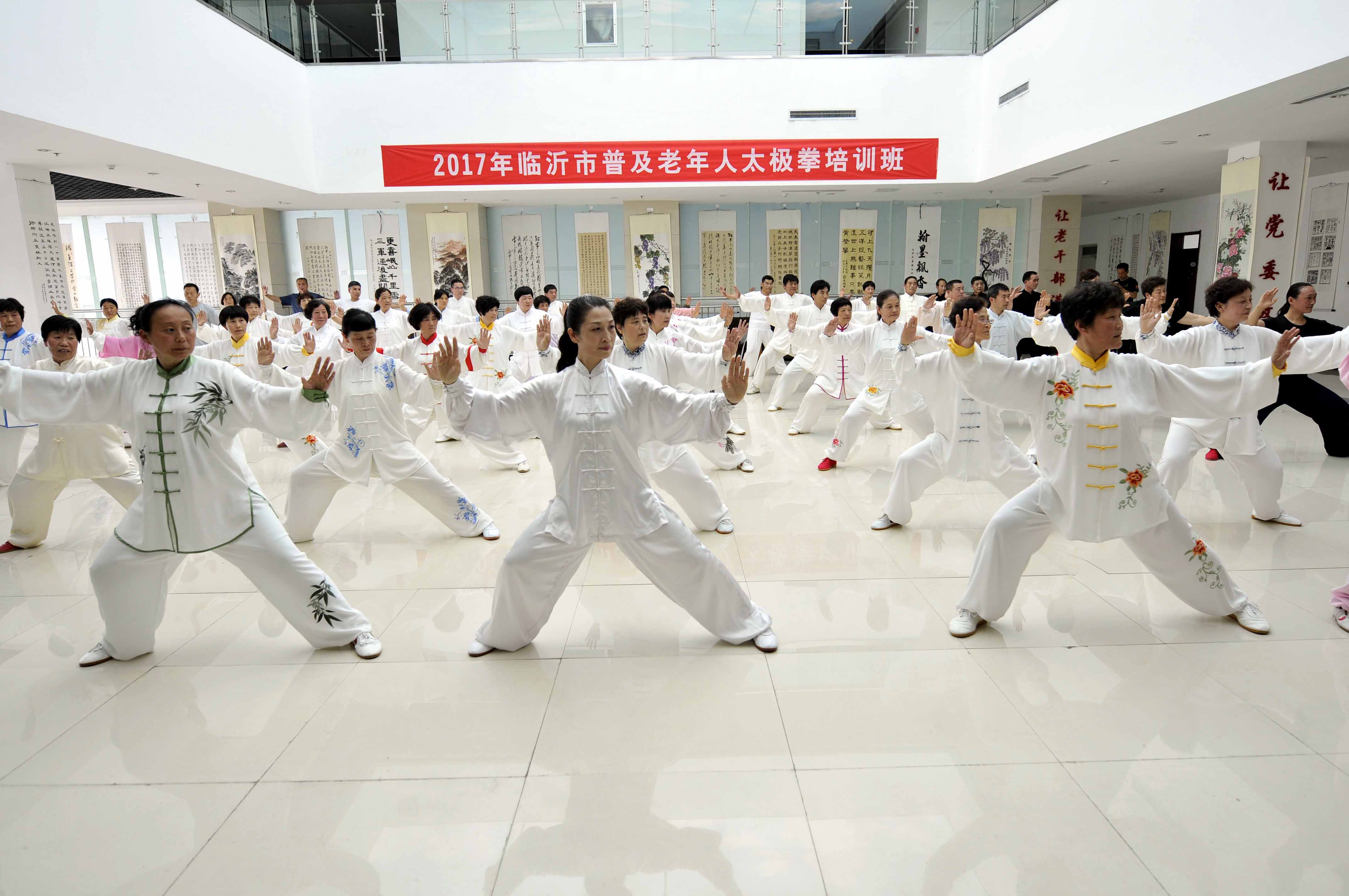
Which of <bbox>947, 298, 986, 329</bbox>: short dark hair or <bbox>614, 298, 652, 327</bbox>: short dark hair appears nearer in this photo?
<bbox>947, 298, 986, 329</bbox>: short dark hair

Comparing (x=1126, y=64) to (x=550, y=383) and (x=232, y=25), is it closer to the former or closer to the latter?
(x=550, y=383)

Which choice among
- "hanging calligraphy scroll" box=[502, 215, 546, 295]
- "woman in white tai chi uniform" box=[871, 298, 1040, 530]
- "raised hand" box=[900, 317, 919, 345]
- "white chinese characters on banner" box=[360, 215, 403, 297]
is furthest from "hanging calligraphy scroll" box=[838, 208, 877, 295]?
"raised hand" box=[900, 317, 919, 345]

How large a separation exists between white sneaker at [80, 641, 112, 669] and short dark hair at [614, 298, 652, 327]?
2.53 m

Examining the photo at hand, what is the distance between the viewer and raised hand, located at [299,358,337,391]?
2811 millimetres

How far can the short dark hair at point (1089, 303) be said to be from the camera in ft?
9.21

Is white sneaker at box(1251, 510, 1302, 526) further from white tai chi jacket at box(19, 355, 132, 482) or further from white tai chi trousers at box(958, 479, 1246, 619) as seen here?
white tai chi jacket at box(19, 355, 132, 482)

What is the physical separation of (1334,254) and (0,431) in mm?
13771

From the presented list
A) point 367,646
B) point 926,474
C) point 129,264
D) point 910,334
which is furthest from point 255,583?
point 129,264

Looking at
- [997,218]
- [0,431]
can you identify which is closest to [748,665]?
[0,431]

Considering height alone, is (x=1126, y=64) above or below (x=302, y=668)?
above

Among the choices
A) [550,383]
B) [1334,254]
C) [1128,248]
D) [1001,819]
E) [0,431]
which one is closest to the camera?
[1001,819]

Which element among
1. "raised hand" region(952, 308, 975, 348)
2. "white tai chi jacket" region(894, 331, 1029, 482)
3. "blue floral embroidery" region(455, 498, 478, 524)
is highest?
"raised hand" region(952, 308, 975, 348)

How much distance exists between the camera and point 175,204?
1362 cm

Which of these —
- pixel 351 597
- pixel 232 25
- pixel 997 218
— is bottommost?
pixel 351 597
